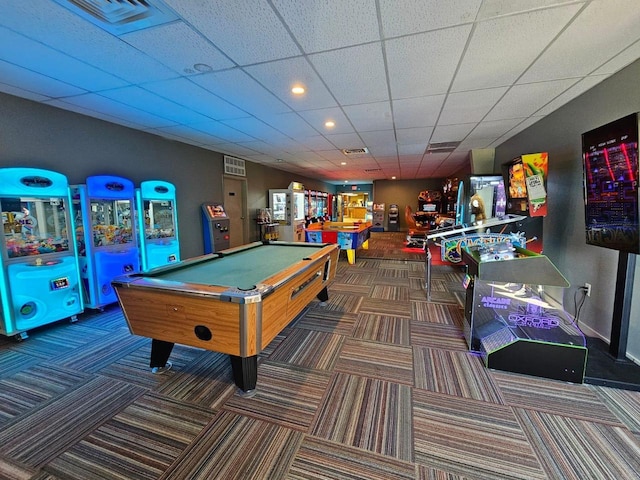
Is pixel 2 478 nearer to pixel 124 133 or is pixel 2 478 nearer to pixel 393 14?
pixel 393 14

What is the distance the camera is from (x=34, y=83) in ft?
8.30

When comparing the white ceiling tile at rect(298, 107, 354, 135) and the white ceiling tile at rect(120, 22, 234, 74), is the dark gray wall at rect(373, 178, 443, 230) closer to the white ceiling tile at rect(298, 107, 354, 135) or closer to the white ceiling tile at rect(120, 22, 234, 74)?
the white ceiling tile at rect(298, 107, 354, 135)

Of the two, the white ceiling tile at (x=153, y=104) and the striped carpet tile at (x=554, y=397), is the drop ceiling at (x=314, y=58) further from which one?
the striped carpet tile at (x=554, y=397)

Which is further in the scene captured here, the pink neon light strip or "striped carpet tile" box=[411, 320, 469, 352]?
"striped carpet tile" box=[411, 320, 469, 352]

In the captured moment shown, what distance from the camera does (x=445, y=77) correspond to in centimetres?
248

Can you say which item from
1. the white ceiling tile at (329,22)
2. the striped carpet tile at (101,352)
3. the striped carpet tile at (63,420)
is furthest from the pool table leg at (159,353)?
the white ceiling tile at (329,22)

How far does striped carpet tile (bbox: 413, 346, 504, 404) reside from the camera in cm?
196

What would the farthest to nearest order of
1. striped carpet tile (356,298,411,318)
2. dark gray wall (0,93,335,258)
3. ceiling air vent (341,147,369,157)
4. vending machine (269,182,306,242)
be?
vending machine (269,182,306,242), ceiling air vent (341,147,369,157), striped carpet tile (356,298,411,318), dark gray wall (0,93,335,258)

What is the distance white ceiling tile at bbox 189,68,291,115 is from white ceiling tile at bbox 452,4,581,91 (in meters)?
1.91

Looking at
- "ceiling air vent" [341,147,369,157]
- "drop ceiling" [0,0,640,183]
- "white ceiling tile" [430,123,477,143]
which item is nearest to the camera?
"drop ceiling" [0,0,640,183]

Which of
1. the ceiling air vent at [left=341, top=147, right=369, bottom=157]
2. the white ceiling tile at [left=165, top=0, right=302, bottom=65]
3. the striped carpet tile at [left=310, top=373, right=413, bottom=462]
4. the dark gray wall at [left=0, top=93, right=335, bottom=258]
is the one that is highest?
the ceiling air vent at [left=341, top=147, right=369, bottom=157]

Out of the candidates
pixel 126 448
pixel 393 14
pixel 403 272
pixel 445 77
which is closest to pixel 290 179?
pixel 403 272

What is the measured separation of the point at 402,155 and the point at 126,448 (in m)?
6.65

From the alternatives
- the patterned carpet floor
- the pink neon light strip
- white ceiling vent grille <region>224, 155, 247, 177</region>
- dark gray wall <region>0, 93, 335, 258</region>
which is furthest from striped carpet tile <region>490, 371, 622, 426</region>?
white ceiling vent grille <region>224, 155, 247, 177</region>
